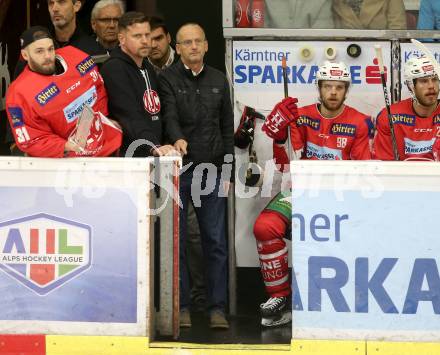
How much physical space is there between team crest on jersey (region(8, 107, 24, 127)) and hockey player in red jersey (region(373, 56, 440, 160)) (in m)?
2.50

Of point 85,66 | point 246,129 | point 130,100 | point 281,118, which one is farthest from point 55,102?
point 246,129

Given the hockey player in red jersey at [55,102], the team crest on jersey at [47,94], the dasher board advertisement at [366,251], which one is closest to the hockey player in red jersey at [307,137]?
the dasher board advertisement at [366,251]

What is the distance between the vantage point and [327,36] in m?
8.06

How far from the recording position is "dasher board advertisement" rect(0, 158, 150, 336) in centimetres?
621

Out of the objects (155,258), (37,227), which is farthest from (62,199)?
(155,258)

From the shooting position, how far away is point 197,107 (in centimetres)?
740

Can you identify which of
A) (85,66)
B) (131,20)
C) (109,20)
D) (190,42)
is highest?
(109,20)

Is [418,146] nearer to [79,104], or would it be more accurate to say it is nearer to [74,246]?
[79,104]

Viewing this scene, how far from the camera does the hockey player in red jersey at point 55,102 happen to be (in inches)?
250

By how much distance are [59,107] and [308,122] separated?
1926 mm

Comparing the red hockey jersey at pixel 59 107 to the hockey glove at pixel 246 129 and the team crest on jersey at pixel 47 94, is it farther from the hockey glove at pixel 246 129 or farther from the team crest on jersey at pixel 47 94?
the hockey glove at pixel 246 129

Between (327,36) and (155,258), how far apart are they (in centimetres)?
248

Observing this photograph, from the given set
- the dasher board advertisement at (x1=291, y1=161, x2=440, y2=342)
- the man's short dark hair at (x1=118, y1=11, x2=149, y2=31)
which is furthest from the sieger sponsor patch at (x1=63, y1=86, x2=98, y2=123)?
the dasher board advertisement at (x1=291, y1=161, x2=440, y2=342)

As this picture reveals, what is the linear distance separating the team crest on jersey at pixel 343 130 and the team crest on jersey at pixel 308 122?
4.4 inches
